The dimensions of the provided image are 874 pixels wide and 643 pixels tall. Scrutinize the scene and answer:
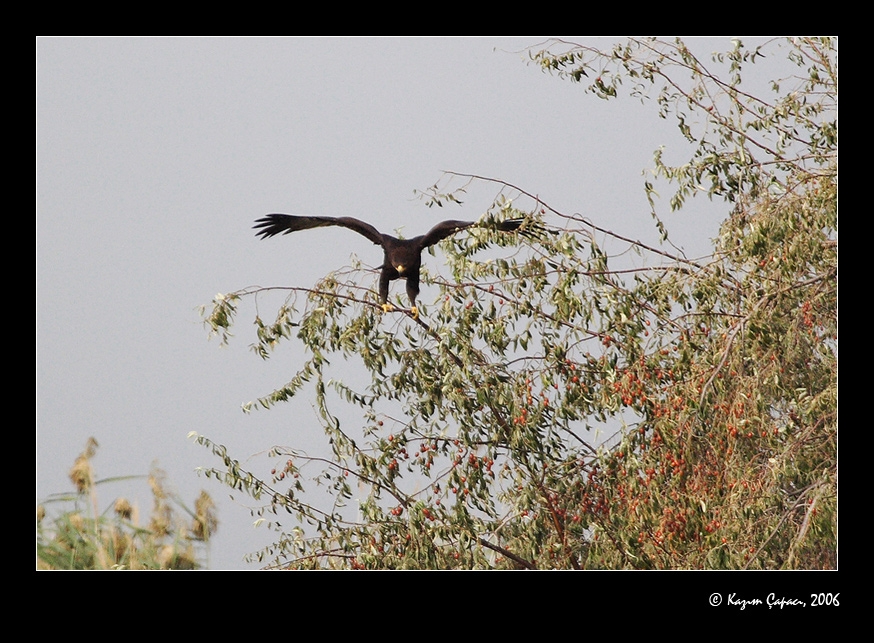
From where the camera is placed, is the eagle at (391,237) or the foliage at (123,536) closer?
the foliage at (123,536)

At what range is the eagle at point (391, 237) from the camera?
541 centimetres

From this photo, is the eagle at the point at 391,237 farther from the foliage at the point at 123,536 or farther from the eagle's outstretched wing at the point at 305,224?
the foliage at the point at 123,536

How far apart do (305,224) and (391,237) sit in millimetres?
490

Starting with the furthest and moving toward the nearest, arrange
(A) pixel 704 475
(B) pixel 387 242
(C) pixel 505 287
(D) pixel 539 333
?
(B) pixel 387 242 < (C) pixel 505 287 < (D) pixel 539 333 < (A) pixel 704 475

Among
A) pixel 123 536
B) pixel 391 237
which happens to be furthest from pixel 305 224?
pixel 123 536

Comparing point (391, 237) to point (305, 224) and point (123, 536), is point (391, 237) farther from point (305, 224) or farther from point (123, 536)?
point (123, 536)

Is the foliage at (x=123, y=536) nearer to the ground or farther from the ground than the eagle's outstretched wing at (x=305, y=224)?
nearer to the ground

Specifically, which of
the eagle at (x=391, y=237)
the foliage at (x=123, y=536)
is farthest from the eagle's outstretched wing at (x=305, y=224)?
the foliage at (x=123, y=536)

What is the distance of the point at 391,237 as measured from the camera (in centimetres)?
561

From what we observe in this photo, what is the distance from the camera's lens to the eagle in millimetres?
5414
